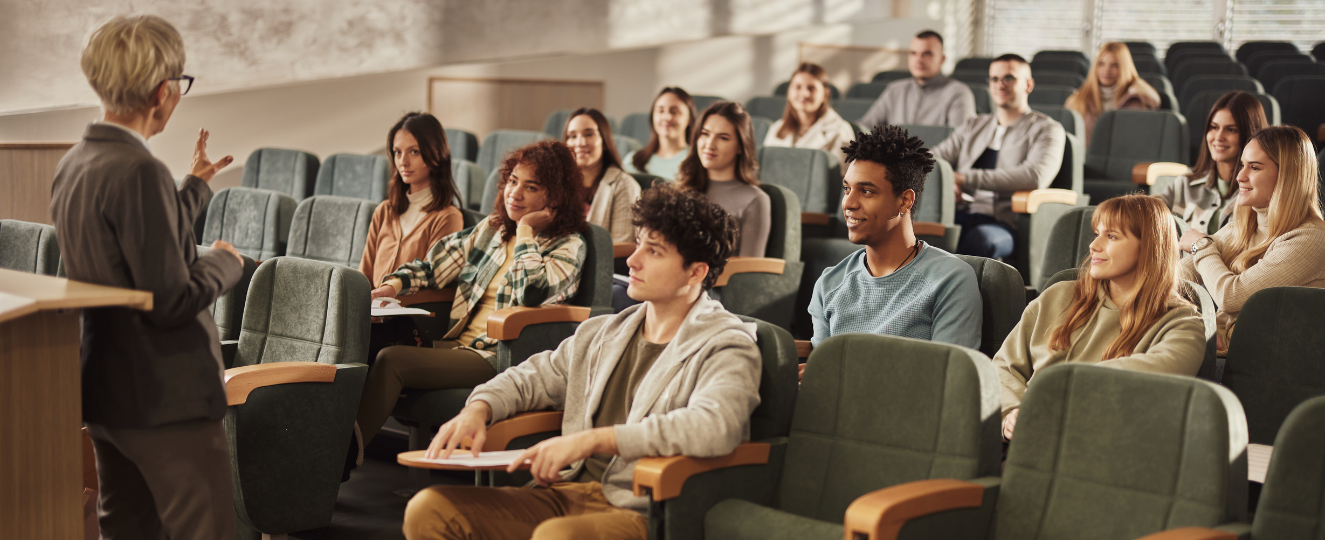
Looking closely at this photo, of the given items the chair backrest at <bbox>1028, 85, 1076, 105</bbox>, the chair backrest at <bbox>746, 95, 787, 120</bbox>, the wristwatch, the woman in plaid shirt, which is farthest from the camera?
the chair backrest at <bbox>746, 95, 787, 120</bbox>

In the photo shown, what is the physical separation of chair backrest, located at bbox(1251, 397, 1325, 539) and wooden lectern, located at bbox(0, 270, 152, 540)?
66.8 inches

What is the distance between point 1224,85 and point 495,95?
4.67 meters

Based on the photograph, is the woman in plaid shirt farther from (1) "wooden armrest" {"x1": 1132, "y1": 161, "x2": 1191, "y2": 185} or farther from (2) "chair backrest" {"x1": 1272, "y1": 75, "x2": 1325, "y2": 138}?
(2) "chair backrest" {"x1": 1272, "y1": 75, "x2": 1325, "y2": 138}

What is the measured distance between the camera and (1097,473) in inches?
68.4

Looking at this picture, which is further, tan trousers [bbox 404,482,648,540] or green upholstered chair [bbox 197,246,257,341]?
green upholstered chair [bbox 197,246,257,341]

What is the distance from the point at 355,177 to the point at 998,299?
3331 millimetres

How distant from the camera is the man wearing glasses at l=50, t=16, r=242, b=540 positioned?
5.52ft

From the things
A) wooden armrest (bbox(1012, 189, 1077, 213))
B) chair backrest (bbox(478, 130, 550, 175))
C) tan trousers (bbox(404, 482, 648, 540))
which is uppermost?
chair backrest (bbox(478, 130, 550, 175))

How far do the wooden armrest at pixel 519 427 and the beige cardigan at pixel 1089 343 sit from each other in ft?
3.02

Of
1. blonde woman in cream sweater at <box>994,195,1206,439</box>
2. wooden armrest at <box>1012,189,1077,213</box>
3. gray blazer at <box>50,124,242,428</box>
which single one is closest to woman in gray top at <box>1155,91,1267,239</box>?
wooden armrest at <box>1012,189,1077,213</box>

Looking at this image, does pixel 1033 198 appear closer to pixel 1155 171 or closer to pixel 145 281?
pixel 1155 171

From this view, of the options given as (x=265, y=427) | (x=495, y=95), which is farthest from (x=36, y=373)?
(x=495, y=95)

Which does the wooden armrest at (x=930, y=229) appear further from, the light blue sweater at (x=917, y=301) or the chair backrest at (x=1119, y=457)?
the chair backrest at (x=1119, y=457)

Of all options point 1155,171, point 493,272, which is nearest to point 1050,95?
point 1155,171
